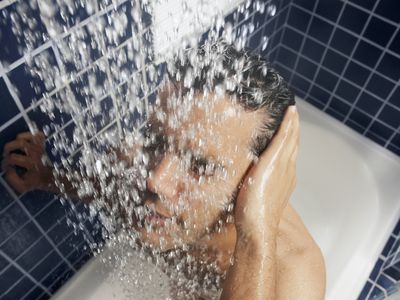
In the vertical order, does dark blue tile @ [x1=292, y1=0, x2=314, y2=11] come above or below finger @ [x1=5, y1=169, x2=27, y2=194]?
above

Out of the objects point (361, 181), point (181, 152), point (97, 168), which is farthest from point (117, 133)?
point (361, 181)

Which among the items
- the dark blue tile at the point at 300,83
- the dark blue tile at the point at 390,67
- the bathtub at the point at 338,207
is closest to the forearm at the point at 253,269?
the bathtub at the point at 338,207

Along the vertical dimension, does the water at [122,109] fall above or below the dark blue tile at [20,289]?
above

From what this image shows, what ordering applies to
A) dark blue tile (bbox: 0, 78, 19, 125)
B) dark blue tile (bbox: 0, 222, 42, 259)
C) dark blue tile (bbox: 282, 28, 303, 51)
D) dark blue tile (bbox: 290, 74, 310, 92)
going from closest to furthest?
1. dark blue tile (bbox: 0, 78, 19, 125)
2. dark blue tile (bbox: 0, 222, 42, 259)
3. dark blue tile (bbox: 282, 28, 303, 51)
4. dark blue tile (bbox: 290, 74, 310, 92)

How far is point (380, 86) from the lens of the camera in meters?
1.42

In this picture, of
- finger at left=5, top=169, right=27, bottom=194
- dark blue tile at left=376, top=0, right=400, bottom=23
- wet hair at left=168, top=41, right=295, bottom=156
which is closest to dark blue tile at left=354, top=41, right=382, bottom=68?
dark blue tile at left=376, top=0, right=400, bottom=23

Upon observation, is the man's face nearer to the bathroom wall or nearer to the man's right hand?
the man's right hand

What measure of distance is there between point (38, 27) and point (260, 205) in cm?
62

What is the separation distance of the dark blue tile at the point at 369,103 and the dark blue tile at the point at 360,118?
0.03 metres

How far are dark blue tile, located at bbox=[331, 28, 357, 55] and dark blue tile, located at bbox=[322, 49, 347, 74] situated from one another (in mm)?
27

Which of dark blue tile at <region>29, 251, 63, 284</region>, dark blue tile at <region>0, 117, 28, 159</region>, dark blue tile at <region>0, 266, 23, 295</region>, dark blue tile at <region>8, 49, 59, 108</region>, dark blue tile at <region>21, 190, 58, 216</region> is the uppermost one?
dark blue tile at <region>8, 49, 59, 108</region>

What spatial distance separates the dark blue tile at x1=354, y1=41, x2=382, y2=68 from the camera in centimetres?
136

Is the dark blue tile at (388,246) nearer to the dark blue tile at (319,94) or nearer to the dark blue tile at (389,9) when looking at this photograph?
the dark blue tile at (319,94)

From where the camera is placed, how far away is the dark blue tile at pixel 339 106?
1589 mm
